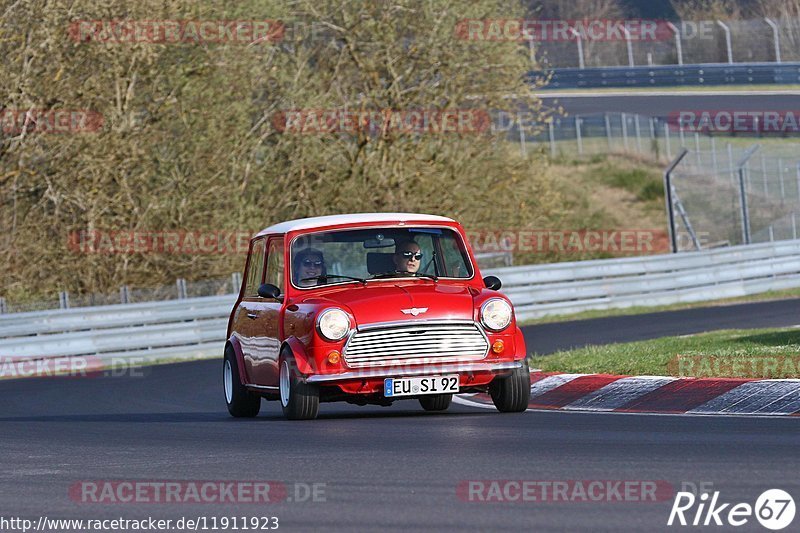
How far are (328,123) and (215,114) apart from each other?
262 cm

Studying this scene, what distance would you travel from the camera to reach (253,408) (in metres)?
12.6

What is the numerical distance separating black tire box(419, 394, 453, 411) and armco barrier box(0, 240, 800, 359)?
36.1 feet

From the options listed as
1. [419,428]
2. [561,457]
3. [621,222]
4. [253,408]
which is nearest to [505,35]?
[621,222]

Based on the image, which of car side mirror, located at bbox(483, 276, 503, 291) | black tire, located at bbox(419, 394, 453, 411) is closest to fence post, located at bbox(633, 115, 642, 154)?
black tire, located at bbox(419, 394, 453, 411)

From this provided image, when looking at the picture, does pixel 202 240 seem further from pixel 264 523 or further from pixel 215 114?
pixel 264 523

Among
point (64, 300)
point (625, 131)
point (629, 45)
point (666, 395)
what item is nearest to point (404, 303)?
point (666, 395)

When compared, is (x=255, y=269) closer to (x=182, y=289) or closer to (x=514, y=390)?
(x=514, y=390)

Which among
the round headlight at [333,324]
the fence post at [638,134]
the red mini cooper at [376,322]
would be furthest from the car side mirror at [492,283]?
the fence post at [638,134]

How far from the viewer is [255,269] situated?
42.7 ft

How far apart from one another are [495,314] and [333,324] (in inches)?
48.3

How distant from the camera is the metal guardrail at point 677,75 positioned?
5772 centimetres

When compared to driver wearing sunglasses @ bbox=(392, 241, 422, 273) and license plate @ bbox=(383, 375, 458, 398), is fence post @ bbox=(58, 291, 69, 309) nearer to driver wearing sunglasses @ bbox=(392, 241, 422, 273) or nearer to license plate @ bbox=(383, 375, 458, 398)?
driver wearing sunglasses @ bbox=(392, 241, 422, 273)

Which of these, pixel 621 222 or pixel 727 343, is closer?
pixel 727 343

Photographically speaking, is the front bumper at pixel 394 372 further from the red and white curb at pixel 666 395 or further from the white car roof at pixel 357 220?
the white car roof at pixel 357 220
